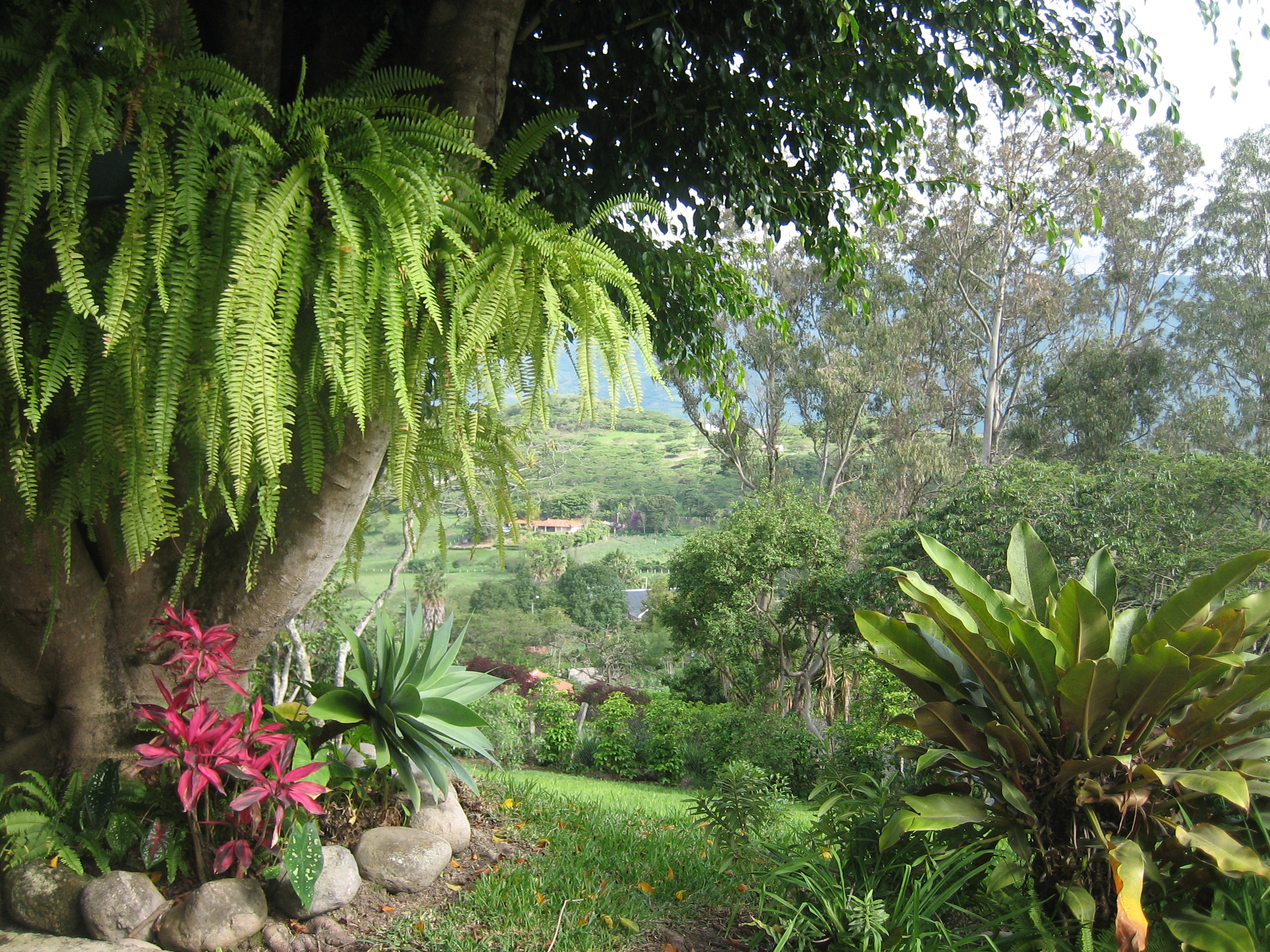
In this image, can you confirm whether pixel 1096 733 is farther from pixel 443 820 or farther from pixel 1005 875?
pixel 443 820

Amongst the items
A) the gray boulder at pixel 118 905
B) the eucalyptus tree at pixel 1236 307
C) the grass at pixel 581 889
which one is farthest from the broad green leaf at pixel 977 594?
the eucalyptus tree at pixel 1236 307

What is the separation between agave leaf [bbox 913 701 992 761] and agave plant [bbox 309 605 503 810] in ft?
4.26

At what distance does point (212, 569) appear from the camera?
2.44 meters

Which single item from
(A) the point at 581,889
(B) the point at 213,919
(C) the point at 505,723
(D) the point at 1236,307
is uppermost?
(D) the point at 1236,307

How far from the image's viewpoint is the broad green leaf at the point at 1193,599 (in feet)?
6.37

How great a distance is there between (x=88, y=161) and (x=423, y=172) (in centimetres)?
55

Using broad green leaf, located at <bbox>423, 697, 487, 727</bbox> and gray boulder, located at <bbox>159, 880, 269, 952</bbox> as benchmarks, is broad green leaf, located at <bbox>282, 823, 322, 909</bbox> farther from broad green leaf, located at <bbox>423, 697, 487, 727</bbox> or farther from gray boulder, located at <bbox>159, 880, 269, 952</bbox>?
broad green leaf, located at <bbox>423, 697, 487, 727</bbox>

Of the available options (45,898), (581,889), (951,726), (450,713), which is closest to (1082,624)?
(951,726)

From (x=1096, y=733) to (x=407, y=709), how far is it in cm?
186

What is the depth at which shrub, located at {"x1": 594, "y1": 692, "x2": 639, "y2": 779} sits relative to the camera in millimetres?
10086

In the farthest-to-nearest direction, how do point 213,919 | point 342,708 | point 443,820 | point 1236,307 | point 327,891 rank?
point 1236,307 → point 443,820 → point 342,708 → point 327,891 → point 213,919

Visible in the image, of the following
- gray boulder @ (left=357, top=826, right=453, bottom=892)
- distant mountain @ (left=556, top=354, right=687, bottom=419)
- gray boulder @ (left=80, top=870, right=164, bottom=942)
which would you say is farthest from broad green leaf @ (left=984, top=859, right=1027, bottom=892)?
gray boulder @ (left=80, top=870, right=164, bottom=942)

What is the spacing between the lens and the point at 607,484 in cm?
2355

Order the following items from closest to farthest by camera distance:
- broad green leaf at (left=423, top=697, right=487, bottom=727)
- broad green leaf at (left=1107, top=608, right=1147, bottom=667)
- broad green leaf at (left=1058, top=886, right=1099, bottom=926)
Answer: broad green leaf at (left=1058, top=886, right=1099, bottom=926) → broad green leaf at (left=1107, top=608, right=1147, bottom=667) → broad green leaf at (left=423, top=697, right=487, bottom=727)
